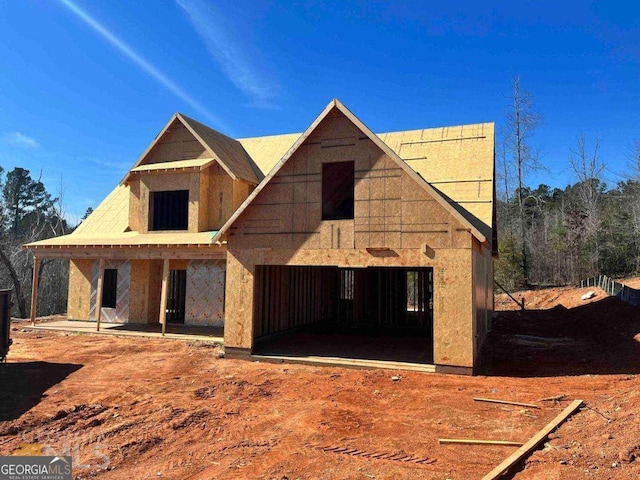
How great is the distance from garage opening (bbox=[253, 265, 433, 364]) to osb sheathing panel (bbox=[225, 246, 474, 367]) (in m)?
0.63

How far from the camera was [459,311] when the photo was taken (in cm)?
1031

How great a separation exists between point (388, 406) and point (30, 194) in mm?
62609

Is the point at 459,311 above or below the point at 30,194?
below

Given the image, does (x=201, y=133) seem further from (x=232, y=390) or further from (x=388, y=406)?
(x=388, y=406)

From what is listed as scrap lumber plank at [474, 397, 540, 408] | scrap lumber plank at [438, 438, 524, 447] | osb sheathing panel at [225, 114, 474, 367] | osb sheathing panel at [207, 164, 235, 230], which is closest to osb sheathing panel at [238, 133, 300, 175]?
osb sheathing panel at [207, 164, 235, 230]

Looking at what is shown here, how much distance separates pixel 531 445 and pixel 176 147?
57.4 ft

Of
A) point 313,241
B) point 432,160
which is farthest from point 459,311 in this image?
point 432,160

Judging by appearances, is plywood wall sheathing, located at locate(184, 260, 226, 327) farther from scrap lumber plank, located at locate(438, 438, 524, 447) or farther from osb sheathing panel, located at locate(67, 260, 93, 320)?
scrap lumber plank, located at locate(438, 438, 524, 447)

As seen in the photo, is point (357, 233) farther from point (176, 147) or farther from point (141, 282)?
point (141, 282)

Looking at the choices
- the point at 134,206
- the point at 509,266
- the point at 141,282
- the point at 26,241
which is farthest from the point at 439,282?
the point at 26,241

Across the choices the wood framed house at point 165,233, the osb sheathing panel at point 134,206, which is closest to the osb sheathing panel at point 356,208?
the wood framed house at point 165,233

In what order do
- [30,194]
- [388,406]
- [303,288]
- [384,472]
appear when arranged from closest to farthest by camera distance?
[384,472] < [388,406] < [303,288] < [30,194]

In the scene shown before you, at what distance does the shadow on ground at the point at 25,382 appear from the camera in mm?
8070

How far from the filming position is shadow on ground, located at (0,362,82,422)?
8.07 m
